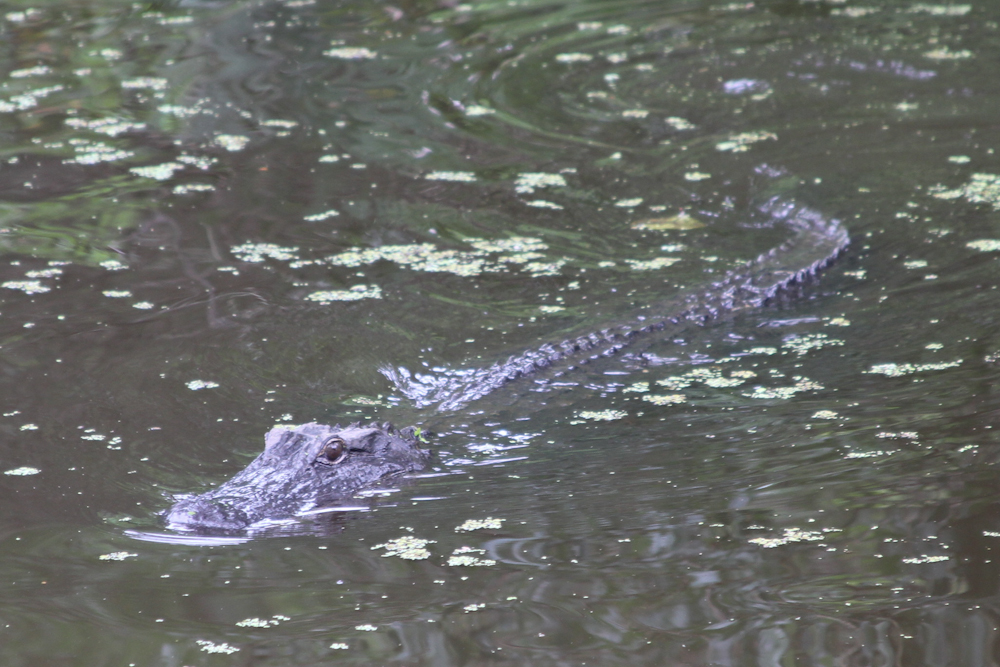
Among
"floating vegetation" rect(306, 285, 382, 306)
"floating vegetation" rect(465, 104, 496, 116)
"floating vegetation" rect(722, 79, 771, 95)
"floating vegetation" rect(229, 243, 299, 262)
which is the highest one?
"floating vegetation" rect(465, 104, 496, 116)

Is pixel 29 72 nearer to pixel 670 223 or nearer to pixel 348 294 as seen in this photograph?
pixel 348 294

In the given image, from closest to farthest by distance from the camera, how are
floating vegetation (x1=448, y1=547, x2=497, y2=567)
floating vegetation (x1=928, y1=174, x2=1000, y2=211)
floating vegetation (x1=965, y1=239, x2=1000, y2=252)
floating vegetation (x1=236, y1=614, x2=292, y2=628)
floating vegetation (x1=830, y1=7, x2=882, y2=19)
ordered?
floating vegetation (x1=236, y1=614, x2=292, y2=628), floating vegetation (x1=448, y1=547, x2=497, y2=567), floating vegetation (x1=965, y1=239, x2=1000, y2=252), floating vegetation (x1=928, y1=174, x2=1000, y2=211), floating vegetation (x1=830, y1=7, x2=882, y2=19)

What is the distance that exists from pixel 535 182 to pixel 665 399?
2.98m

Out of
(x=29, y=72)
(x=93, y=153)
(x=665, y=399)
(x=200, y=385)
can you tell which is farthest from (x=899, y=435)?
(x=29, y=72)

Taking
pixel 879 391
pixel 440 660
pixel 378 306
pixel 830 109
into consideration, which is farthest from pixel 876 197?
pixel 440 660

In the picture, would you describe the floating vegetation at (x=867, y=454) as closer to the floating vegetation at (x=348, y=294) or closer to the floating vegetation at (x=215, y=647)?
the floating vegetation at (x=215, y=647)

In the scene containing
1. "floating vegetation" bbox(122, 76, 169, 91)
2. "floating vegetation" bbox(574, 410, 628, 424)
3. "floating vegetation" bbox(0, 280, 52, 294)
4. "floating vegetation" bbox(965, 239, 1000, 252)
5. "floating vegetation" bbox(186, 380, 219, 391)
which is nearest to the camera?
"floating vegetation" bbox(574, 410, 628, 424)

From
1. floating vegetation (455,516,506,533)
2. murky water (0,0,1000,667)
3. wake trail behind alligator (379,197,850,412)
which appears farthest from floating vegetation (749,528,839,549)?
wake trail behind alligator (379,197,850,412)

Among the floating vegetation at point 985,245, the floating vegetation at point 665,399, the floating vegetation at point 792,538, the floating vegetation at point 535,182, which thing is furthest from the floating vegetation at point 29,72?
the floating vegetation at point 792,538

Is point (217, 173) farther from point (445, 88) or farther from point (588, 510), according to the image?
point (588, 510)

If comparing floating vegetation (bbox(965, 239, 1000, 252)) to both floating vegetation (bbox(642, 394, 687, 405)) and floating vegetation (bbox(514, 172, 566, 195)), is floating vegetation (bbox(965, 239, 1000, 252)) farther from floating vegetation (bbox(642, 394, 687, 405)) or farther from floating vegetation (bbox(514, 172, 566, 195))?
floating vegetation (bbox(514, 172, 566, 195))

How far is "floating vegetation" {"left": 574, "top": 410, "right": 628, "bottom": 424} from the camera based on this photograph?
475 cm

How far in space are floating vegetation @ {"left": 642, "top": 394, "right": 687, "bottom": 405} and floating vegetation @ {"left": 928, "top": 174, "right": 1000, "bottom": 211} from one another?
321 cm

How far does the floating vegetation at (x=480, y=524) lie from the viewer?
12.1 feet
